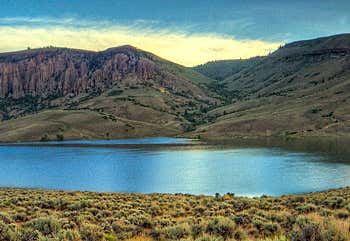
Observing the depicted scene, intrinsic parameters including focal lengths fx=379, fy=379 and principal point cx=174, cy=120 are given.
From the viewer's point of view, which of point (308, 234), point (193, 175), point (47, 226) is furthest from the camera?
point (193, 175)

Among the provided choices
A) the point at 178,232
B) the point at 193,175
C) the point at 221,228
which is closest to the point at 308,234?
the point at 221,228

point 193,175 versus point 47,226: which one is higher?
point 47,226

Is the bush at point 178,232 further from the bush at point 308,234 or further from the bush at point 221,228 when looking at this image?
the bush at point 308,234

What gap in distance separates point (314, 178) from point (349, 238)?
46134mm

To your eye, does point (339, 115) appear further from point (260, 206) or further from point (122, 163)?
point (260, 206)

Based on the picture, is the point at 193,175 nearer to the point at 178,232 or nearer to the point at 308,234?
the point at 178,232

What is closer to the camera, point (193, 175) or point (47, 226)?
point (47, 226)

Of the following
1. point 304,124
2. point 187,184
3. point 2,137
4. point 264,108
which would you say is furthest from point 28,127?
point 187,184

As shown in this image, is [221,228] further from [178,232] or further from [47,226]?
[47,226]

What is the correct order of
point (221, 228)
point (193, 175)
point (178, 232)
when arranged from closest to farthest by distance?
point (178, 232) → point (221, 228) → point (193, 175)

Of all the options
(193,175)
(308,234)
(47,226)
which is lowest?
(193,175)

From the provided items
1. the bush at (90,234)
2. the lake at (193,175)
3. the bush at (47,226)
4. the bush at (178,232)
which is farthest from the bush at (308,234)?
the lake at (193,175)

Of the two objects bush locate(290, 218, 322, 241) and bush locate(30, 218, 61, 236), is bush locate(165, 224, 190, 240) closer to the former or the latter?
bush locate(290, 218, 322, 241)

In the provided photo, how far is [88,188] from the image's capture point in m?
51.8
